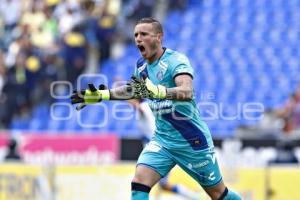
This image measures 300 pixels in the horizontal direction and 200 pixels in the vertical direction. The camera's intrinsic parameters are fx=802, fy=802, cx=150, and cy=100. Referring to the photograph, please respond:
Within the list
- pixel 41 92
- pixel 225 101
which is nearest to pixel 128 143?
pixel 225 101

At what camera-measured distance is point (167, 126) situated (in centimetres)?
716

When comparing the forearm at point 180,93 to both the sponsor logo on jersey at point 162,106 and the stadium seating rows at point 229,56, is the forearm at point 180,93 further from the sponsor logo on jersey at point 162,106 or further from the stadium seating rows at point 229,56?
the stadium seating rows at point 229,56

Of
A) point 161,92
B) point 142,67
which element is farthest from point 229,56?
point 161,92

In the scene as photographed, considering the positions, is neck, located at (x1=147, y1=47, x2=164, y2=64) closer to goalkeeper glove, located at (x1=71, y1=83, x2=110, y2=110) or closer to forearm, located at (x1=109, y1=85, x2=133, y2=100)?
forearm, located at (x1=109, y1=85, x2=133, y2=100)

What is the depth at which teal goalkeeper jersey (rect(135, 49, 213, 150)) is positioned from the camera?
6.97 meters

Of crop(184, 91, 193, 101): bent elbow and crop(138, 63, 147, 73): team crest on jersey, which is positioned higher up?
crop(138, 63, 147, 73): team crest on jersey

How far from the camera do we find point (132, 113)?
13820 millimetres

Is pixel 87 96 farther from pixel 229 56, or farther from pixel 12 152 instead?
pixel 229 56

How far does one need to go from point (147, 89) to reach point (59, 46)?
42.6 ft

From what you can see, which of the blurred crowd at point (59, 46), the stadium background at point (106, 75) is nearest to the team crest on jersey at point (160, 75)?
the stadium background at point (106, 75)

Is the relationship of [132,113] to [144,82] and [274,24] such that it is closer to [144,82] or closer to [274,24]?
[274,24]

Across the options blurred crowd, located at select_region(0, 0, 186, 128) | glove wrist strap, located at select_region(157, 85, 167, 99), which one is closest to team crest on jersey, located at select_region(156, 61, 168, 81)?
glove wrist strap, located at select_region(157, 85, 167, 99)

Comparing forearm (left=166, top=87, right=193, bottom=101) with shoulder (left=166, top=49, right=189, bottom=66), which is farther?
shoulder (left=166, top=49, right=189, bottom=66)

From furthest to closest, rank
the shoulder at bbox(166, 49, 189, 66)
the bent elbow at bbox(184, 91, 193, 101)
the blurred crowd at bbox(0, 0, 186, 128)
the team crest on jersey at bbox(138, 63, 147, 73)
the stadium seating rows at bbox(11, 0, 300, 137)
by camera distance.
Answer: the blurred crowd at bbox(0, 0, 186, 128) → the stadium seating rows at bbox(11, 0, 300, 137) → the team crest on jersey at bbox(138, 63, 147, 73) → the shoulder at bbox(166, 49, 189, 66) → the bent elbow at bbox(184, 91, 193, 101)
